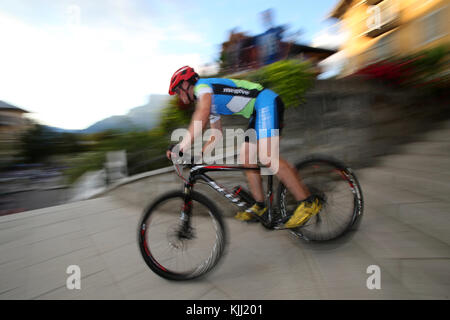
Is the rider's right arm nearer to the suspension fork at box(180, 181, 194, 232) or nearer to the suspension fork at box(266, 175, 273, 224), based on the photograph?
the suspension fork at box(180, 181, 194, 232)

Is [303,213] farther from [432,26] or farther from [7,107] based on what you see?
[7,107]

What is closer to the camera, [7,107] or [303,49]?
[303,49]

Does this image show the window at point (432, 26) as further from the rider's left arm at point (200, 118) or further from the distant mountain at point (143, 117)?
the rider's left arm at point (200, 118)

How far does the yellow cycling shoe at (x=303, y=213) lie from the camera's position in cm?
225

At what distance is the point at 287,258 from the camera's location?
229 cm

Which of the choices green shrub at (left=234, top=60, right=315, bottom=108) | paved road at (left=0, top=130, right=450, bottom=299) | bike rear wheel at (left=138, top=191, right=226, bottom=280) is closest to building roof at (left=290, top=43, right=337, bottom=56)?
green shrub at (left=234, top=60, right=315, bottom=108)

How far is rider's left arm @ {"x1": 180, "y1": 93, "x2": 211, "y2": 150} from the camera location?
200cm

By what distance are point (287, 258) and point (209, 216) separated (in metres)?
0.91

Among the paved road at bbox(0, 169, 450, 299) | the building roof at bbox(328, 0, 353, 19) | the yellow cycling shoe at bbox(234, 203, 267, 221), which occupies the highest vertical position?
the building roof at bbox(328, 0, 353, 19)

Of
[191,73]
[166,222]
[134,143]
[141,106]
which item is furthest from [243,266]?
[141,106]

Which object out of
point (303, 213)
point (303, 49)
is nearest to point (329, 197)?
point (303, 213)

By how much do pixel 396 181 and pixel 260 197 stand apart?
7.13ft

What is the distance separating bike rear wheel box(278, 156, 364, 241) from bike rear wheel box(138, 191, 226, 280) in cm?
86

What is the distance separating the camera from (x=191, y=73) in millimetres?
2199
